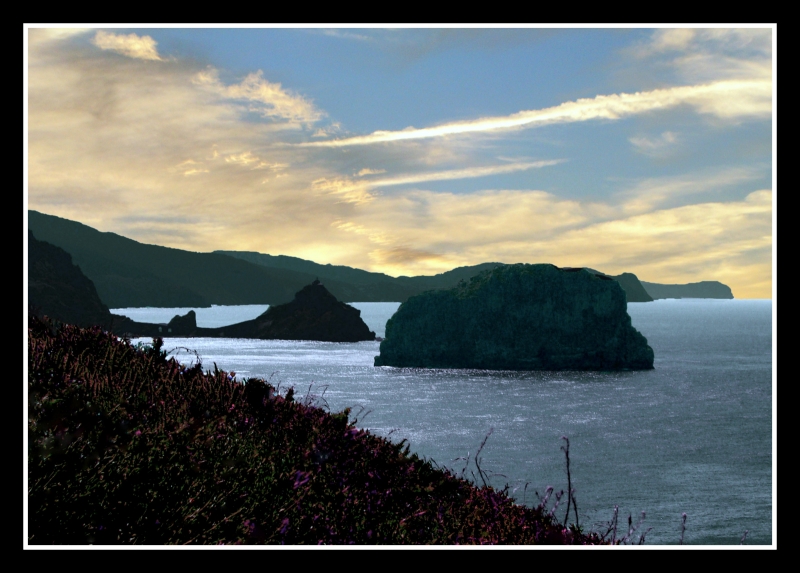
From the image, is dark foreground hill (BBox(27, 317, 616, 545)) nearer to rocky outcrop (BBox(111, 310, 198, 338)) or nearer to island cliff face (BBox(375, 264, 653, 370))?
island cliff face (BBox(375, 264, 653, 370))

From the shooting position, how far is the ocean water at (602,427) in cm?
5503

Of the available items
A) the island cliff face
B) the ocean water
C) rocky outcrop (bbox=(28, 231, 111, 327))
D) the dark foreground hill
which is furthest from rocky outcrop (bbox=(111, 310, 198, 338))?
the dark foreground hill

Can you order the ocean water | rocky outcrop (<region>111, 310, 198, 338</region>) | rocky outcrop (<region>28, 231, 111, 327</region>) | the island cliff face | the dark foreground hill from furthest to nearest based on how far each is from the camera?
rocky outcrop (<region>111, 310, 198, 338</region>)
rocky outcrop (<region>28, 231, 111, 327</region>)
the island cliff face
the ocean water
the dark foreground hill

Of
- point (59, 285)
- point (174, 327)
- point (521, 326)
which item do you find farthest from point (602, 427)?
point (174, 327)

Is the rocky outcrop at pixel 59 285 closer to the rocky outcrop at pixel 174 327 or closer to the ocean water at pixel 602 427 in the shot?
the rocky outcrop at pixel 174 327

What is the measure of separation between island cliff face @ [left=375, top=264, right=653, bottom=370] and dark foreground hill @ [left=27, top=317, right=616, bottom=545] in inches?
4383

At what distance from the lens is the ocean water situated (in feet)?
181

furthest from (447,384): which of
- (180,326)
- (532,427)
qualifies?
(180,326)

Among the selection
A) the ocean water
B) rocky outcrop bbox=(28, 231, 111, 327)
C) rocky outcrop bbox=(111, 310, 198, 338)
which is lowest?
the ocean water

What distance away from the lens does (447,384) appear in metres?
116

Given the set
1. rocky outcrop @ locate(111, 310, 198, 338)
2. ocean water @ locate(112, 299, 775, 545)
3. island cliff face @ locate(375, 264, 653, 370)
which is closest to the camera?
ocean water @ locate(112, 299, 775, 545)

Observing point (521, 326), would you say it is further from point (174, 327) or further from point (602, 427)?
point (174, 327)
